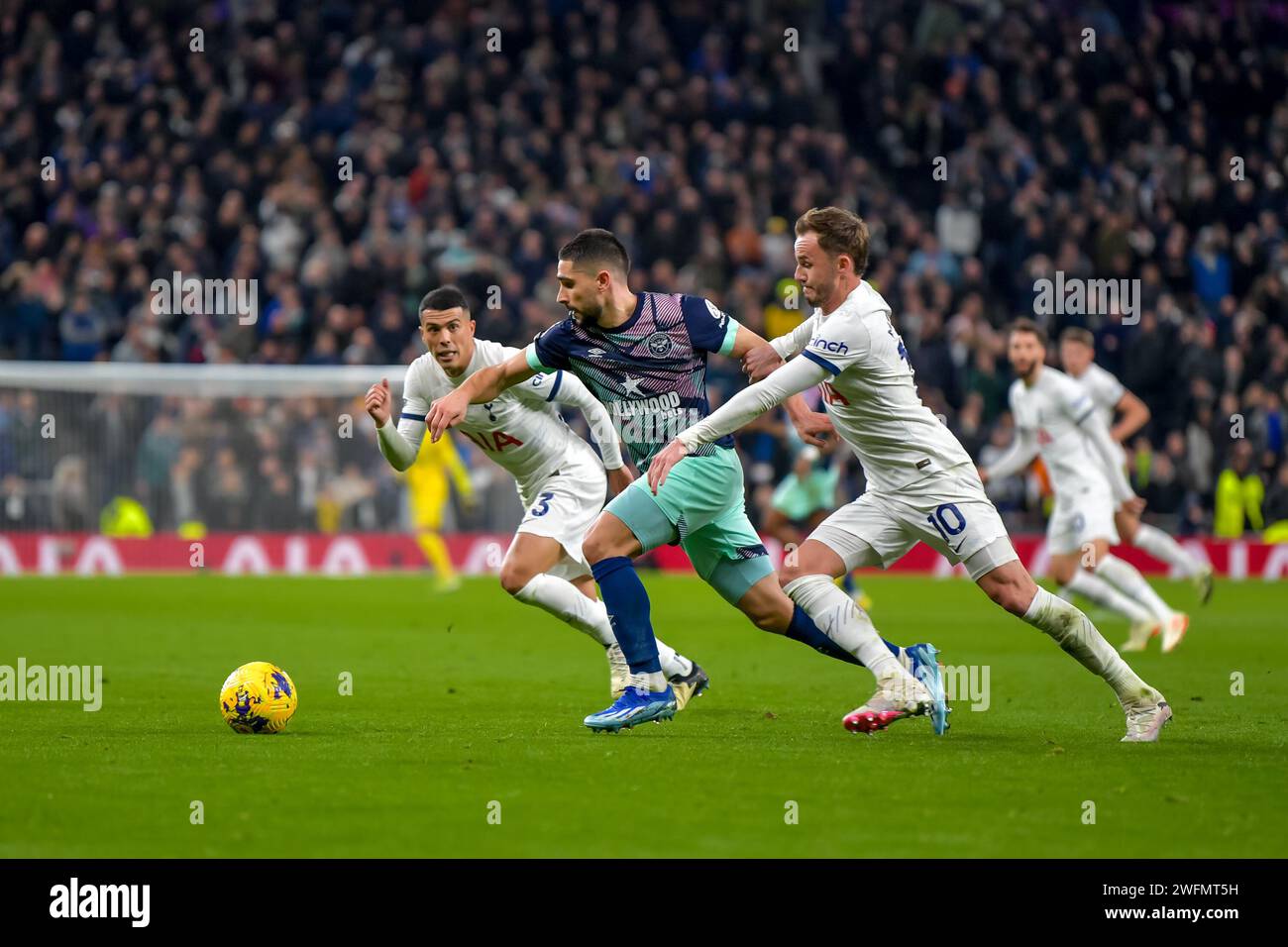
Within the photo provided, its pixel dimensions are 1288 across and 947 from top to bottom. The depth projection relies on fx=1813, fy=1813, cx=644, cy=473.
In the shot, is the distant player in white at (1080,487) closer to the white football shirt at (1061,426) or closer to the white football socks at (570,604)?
the white football shirt at (1061,426)

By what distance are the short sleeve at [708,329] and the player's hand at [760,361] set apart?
0.17 meters

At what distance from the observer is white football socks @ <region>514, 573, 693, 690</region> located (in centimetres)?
975

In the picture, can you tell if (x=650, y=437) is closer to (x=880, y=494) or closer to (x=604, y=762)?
(x=880, y=494)

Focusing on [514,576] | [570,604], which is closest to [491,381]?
[514,576]

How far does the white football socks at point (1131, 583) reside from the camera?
45.9 feet

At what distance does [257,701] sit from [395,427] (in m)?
1.86

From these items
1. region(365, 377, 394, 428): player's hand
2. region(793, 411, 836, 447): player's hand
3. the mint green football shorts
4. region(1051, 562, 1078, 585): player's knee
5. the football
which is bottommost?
the football

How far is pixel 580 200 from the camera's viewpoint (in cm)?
2562

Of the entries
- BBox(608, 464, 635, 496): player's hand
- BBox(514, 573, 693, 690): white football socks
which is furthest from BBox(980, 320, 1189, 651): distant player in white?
BBox(514, 573, 693, 690): white football socks

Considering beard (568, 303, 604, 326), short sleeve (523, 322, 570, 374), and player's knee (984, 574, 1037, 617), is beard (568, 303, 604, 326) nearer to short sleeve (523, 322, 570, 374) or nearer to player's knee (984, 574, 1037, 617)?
short sleeve (523, 322, 570, 374)

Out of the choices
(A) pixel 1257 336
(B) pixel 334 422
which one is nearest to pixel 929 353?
(A) pixel 1257 336

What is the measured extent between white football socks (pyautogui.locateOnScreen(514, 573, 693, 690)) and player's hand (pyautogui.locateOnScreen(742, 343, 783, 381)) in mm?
1860

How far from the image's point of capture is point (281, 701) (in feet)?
28.0
